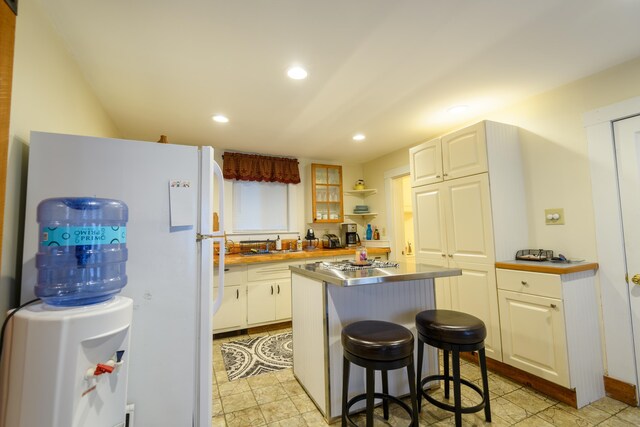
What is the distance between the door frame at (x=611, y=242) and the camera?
1.91m

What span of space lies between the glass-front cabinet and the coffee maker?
0.52 ft

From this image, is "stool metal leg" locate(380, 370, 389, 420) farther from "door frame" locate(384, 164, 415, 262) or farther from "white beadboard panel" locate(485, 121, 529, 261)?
"door frame" locate(384, 164, 415, 262)

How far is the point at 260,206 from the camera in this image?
410 cm

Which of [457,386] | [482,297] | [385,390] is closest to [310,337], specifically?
[385,390]

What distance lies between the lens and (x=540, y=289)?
1968 millimetres

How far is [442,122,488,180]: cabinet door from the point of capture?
238 centimetres

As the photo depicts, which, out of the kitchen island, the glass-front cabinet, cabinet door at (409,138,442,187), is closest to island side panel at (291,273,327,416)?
the kitchen island

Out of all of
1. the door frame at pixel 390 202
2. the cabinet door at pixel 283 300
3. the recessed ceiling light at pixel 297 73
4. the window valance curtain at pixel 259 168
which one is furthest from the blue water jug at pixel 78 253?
the door frame at pixel 390 202

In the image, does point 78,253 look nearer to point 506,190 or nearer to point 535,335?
point 535,335

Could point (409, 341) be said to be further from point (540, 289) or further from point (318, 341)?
point (540, 289)

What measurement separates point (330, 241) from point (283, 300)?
1.18m

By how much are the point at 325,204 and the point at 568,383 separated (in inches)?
130

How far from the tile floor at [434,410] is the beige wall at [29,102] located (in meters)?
1.46

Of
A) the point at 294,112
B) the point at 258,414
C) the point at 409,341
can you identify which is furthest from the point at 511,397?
the point at 294,112
